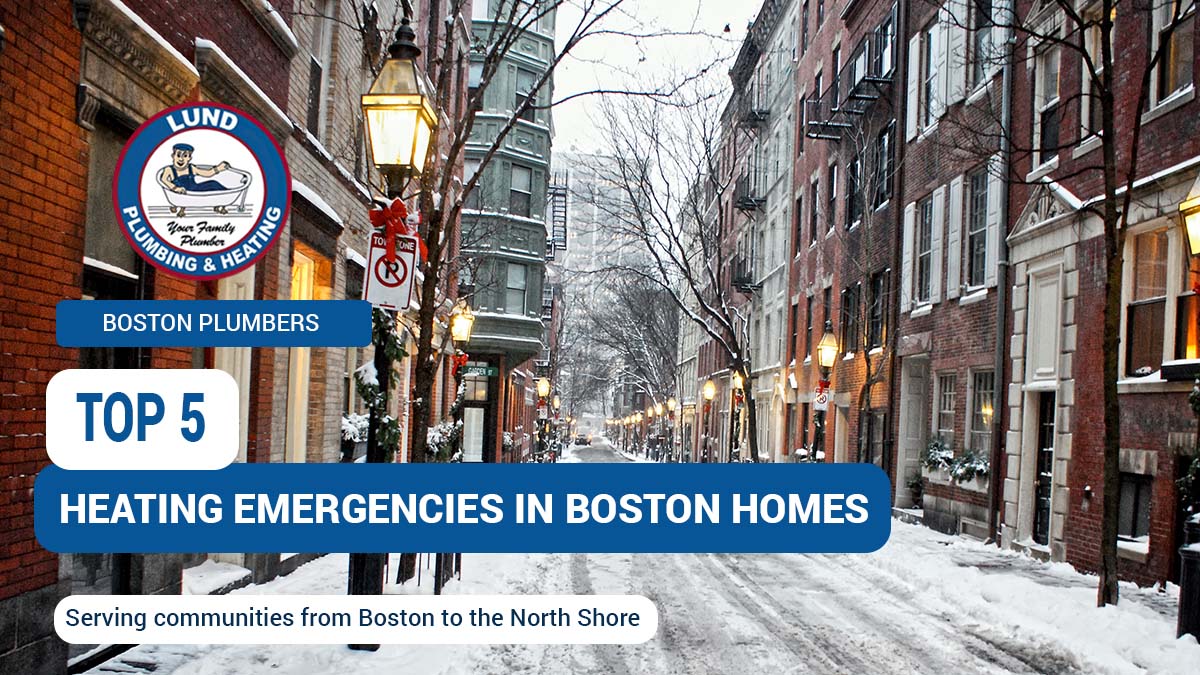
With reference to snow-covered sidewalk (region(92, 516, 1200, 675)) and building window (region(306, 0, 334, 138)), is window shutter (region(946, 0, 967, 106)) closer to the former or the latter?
snow-covered sidewalk (region(92, 516, 1200, 675))

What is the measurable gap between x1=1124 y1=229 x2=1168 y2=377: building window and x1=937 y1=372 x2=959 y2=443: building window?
697 cm

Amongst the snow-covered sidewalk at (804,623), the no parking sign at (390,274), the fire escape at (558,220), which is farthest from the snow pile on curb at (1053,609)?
the fire escape at (558,220)

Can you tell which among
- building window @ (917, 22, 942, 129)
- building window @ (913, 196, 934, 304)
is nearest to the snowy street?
building window @ (913, 196, 934, 304)

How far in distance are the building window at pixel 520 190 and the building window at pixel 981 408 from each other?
789 inches

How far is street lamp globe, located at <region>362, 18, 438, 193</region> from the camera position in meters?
6.87

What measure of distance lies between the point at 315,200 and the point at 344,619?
919 centimetres

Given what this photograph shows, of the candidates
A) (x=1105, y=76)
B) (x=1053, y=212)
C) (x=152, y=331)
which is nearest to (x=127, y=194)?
(x=152, y=331)

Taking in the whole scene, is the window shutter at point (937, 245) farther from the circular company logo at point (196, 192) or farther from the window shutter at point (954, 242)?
the circular company logo at point (196, 192)

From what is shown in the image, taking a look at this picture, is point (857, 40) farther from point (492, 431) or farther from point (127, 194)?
point (127, 194)

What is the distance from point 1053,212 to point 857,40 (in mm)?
13495

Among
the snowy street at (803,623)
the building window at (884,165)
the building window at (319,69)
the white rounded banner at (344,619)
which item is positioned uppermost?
the building window at (884,165)

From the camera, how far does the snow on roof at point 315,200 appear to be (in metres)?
12.0

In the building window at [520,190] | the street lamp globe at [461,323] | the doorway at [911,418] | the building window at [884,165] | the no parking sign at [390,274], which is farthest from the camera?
the building window at [520,190]

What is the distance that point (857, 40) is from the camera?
90.7ft
